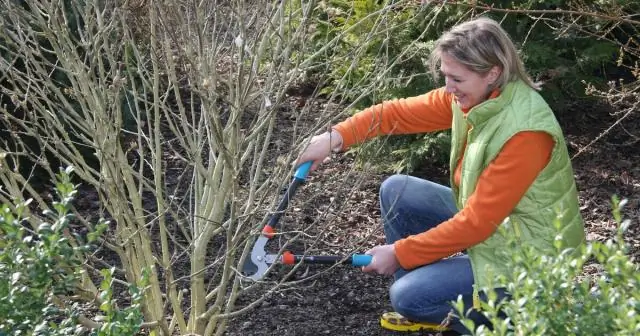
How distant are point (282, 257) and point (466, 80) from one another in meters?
0.86

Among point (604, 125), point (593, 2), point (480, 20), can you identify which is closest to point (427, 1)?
point (480, 20)

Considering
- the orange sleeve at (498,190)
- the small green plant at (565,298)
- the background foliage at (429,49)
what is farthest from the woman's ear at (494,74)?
the background foliage at (429,49)

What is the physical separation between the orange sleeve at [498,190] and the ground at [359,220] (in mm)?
284

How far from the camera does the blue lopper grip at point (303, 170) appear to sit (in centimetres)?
334

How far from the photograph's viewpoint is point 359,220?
16.3ft

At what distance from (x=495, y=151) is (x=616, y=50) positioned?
2591 millimetres

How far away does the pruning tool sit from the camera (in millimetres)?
3260

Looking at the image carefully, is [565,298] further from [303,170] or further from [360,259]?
[303,170]

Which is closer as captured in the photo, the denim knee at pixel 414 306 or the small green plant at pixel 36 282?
the small green plant at pixel 36 282

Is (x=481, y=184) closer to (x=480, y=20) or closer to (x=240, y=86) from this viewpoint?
(x=480, y=20)

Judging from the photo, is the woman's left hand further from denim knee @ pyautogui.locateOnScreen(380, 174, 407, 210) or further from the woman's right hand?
denim knee @ pyautogui.locateOnScreen(380, 174, 407, 210)

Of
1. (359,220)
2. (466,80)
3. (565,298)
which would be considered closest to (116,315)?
(565,298)

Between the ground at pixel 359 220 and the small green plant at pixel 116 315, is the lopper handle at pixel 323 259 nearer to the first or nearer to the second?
the ground at pixel 359 220

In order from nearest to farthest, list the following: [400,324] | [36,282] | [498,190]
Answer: [36,282] → [498,190] → [400,324]
